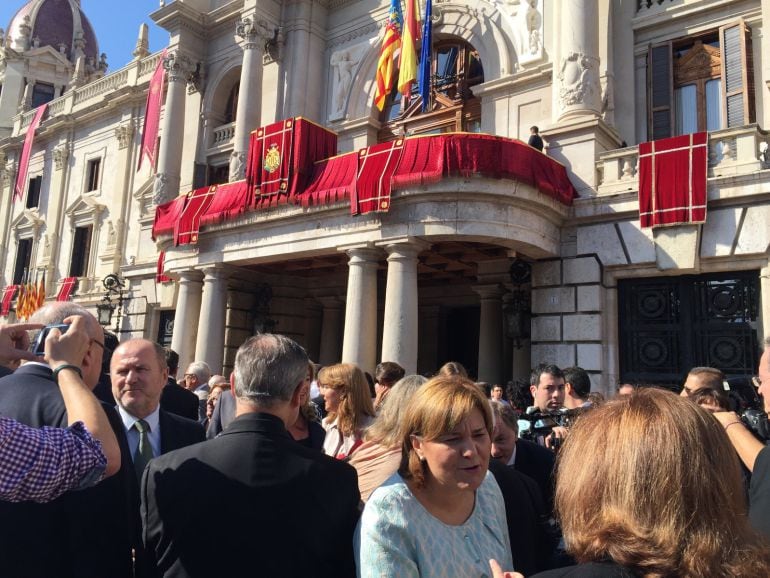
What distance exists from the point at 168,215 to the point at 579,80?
1073 cm

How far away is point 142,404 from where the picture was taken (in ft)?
11.7

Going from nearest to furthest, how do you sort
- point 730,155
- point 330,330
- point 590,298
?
point 730,155
point 590,298
point 330,330

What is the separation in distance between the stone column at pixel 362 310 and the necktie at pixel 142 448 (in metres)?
8.57

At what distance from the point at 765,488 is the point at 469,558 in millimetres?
1383

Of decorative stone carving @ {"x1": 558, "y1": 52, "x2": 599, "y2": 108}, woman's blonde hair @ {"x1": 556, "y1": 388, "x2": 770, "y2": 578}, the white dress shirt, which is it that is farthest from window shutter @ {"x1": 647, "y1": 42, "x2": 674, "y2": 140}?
woman's blonde hair @ {"x1": 556, "y1": 388, "x2": 770, "y2": 578}

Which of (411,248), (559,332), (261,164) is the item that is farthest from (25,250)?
(559,332)

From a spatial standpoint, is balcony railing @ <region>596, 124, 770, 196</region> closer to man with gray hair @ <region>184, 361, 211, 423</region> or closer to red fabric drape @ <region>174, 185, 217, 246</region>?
man with gray hair @ <region>184, 361, 211, 423</region>

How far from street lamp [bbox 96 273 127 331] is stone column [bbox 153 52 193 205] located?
3624 mm

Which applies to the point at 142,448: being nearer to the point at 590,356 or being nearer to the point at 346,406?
the point at 346,406

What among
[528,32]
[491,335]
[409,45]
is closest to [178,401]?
[491,335]

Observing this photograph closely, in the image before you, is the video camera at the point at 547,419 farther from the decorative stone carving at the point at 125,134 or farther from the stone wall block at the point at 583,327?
the decorative stone carving at the point at 125,134

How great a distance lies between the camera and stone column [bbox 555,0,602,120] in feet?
42.5

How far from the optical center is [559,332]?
41.1 feet

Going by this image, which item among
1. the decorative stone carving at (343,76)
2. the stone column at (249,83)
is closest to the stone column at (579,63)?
the decorative stone carving at (343,76)
